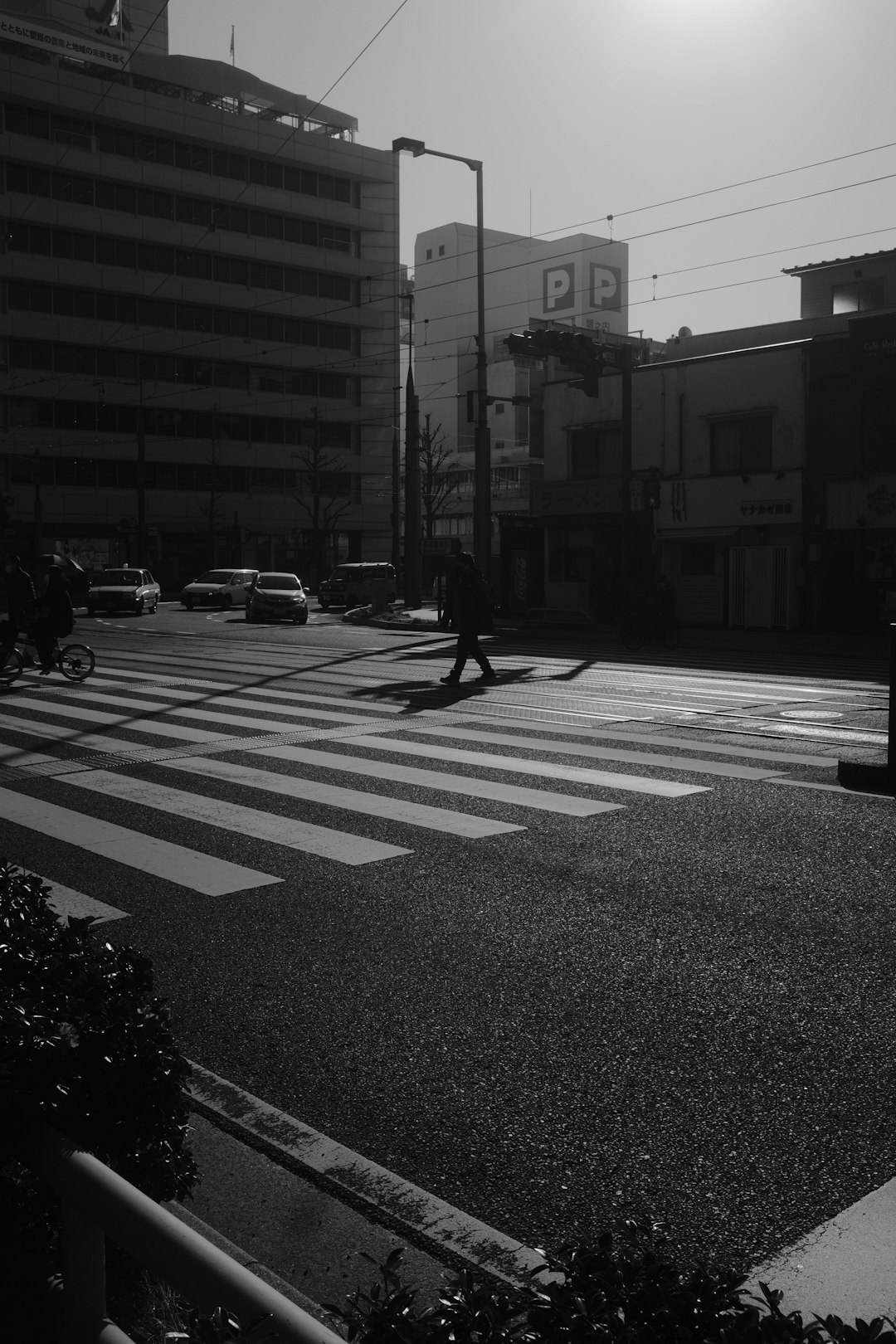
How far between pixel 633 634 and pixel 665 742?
49.1 ft

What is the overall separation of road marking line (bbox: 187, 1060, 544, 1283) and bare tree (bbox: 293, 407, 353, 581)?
220 ft

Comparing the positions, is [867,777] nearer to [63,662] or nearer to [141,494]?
[63,662]

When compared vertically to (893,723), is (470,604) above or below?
above

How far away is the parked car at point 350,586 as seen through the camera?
48.9m

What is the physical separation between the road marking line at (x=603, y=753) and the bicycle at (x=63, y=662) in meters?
7.62

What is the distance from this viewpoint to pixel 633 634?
2633 centimetres

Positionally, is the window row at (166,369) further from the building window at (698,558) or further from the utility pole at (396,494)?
the building window at (698,558)

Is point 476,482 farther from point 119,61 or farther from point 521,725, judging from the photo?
point 119,61

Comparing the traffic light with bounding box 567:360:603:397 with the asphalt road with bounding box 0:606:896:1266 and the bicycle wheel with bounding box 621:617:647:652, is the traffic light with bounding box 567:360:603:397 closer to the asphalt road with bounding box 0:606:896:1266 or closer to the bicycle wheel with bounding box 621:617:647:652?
the bicycle wheel with bounding box 621:617:647:652

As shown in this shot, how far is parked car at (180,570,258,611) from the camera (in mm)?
47281

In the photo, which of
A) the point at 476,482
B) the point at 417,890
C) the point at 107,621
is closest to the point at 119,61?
the point at 107,621

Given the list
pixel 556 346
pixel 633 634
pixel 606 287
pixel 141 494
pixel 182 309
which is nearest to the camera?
pixel 633 634

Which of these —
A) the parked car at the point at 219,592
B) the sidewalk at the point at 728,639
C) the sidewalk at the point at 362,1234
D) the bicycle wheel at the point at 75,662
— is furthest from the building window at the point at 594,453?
the sidewalk at the point at 362,1234

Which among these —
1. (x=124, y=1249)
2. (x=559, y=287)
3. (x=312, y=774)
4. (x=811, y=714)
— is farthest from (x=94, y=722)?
(x=559, y=287)
